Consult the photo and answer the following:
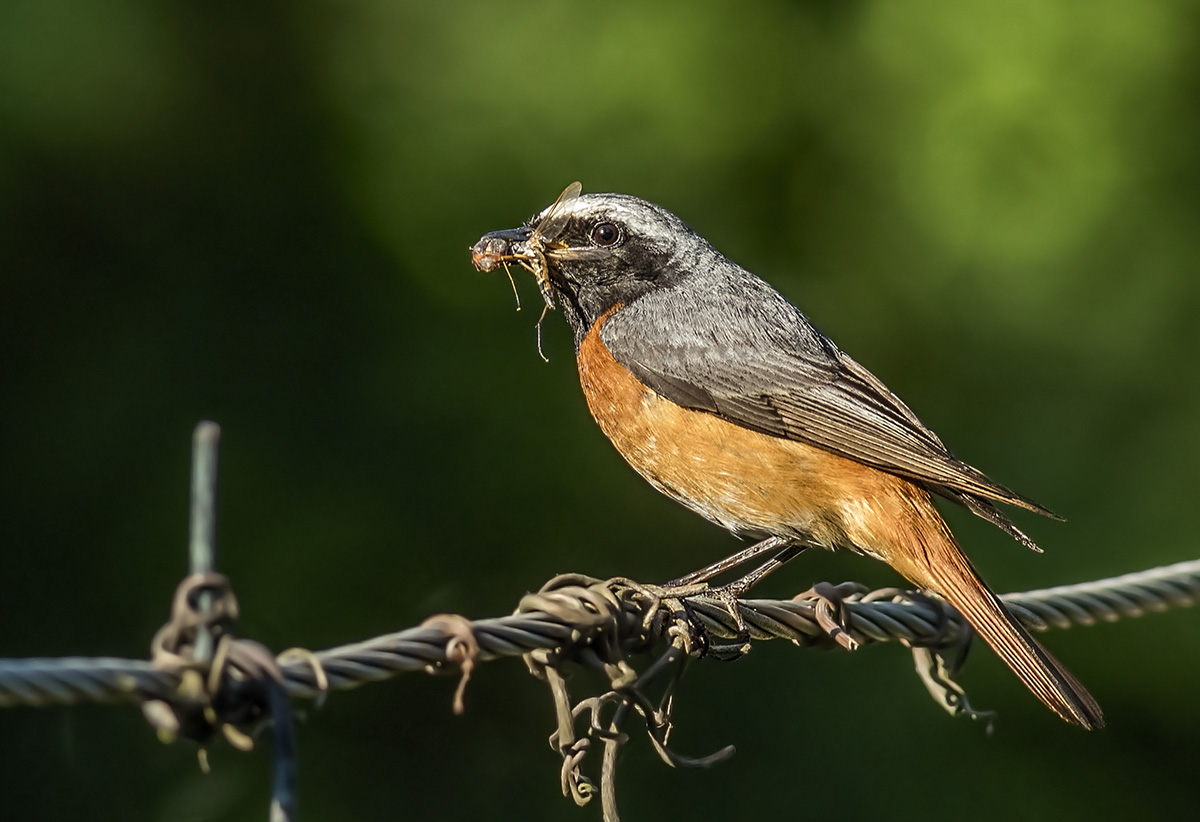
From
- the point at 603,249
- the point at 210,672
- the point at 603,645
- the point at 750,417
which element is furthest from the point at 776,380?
the point at 210,672

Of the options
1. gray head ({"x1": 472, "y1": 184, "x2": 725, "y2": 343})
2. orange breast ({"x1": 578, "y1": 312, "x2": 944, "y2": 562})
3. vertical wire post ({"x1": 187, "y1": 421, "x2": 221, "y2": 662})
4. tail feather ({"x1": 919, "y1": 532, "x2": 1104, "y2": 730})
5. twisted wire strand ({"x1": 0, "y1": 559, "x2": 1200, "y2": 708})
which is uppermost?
gray head ({"x1": 472, "y1": 184, "x2": 725, "y2": 343})

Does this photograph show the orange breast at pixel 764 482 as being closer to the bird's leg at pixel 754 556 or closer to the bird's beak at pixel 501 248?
the bird's leg at pixel 754 556

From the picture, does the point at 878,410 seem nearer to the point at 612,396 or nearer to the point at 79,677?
the point at 612,396

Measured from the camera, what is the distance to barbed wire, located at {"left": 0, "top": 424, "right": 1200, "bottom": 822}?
1.62 m

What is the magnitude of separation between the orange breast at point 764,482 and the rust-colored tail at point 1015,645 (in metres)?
0.20

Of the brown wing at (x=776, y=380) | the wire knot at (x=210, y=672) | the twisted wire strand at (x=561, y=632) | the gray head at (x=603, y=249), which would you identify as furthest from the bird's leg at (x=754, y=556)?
the wire knot at (x=210, y=672)

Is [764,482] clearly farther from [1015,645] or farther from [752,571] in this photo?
[1015,645]

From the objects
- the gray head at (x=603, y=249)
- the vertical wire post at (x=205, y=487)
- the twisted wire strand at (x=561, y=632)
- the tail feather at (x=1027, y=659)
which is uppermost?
the gray head at (x=603, y=249)

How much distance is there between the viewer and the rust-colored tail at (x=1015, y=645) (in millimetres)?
3275

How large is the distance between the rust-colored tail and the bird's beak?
177 cm

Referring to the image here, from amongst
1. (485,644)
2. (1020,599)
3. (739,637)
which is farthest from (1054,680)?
(485,644)

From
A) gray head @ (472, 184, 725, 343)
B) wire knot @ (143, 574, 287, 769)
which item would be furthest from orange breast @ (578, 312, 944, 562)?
wire knot @ (143, 574, 287, 769)

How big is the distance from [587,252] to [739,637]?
67.5 inches

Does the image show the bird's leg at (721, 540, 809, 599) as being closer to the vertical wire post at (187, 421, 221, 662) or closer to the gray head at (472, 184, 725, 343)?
the gray head at (472, 184, 725, 343)
